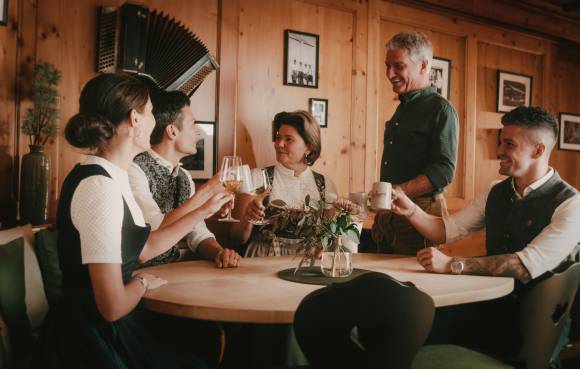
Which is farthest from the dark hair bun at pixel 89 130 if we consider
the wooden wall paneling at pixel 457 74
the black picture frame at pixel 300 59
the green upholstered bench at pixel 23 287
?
the wooden wall paneling at pixel 457 74

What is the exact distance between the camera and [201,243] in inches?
97.3

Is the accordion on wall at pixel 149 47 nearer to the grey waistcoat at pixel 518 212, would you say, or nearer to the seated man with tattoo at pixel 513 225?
the seated man with tattoo at pixel 513 225

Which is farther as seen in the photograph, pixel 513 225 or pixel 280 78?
pixel 280 78

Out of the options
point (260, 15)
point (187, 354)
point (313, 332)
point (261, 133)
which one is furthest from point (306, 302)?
point (260, 15)

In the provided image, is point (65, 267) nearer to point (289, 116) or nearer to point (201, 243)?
point (201, 243)

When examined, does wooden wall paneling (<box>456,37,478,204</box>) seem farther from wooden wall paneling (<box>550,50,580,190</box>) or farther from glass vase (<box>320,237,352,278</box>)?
glass vase (<box>320,237,352,278</box>)

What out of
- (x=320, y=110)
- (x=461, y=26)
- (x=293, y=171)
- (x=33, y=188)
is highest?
(x=461, y=26)

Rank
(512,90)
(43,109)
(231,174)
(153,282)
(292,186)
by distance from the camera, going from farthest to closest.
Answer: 1. (512,90)
2. (292,186)
3. (43,109)
4. (231,174)
5. (153,282)

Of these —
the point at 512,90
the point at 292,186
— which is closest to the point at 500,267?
the point at 292,186

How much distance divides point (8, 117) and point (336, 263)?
1988mm

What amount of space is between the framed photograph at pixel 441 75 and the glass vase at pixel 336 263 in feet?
10.3

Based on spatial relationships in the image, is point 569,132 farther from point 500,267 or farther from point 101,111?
point 101,111

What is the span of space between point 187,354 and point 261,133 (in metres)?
2.32

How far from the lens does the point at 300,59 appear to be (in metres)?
3.96
